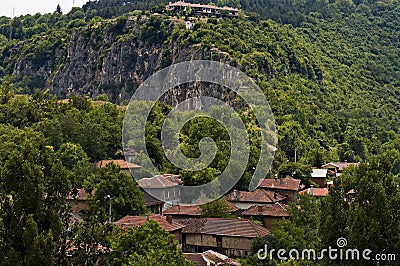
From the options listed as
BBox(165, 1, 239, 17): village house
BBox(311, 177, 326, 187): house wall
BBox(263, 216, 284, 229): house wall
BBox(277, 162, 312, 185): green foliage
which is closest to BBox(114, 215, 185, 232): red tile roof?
BBox(263, 216, 284, 229): house wall

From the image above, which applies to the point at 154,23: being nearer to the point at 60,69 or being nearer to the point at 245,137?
the point at 60,69

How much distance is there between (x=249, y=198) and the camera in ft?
200

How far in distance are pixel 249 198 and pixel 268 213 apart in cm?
585

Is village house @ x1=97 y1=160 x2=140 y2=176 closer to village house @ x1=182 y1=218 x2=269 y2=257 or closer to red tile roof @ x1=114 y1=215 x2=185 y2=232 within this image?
red tile roof @ x1=114 y1=215 x2=185 y2=232

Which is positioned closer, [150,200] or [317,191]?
[150,200]

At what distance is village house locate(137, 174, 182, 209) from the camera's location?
60.1m

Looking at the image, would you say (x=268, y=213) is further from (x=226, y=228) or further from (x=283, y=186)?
(x=283, y=186)

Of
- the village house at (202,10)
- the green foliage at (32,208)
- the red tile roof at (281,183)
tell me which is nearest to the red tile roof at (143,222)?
the red tile roof at (281,183)

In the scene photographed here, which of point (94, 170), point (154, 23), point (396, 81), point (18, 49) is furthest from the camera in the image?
point (18, 49)

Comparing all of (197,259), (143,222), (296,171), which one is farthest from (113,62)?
(197,259)

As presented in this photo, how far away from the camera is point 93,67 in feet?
422

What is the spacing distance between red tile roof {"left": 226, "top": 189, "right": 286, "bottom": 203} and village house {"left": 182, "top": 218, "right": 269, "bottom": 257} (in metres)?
10.1

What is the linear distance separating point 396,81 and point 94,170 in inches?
3735

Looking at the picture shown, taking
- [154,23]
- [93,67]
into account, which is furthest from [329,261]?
[93,67]
